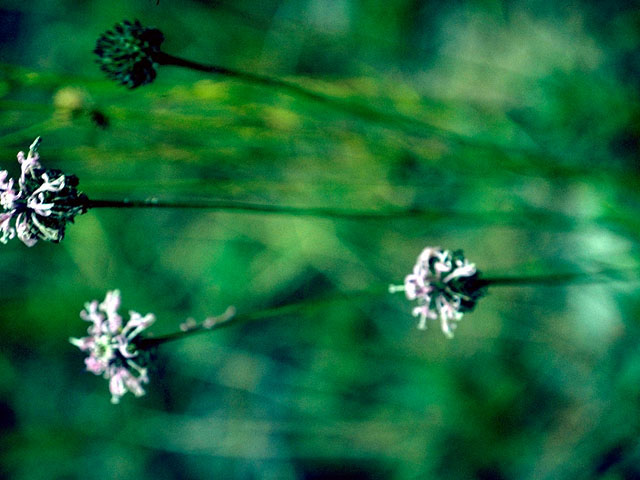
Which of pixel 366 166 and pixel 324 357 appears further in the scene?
pixel 324 357

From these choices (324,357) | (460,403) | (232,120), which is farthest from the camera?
(324,357)

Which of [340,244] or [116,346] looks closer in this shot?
[116,346]

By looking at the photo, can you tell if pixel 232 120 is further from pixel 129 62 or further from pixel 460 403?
pixel 460 403

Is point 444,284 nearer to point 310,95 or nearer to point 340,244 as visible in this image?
point 310,95

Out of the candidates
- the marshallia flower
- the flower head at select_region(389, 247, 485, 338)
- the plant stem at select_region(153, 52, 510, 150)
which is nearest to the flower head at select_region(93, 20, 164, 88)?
the plant stem at select_region(153, 52, 510, 150)

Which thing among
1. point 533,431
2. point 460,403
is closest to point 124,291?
point 460,403

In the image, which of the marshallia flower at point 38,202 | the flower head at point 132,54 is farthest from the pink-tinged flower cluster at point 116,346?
the flower head at point 132,54

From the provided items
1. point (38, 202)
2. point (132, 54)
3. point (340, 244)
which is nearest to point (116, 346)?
point (38, 202)
